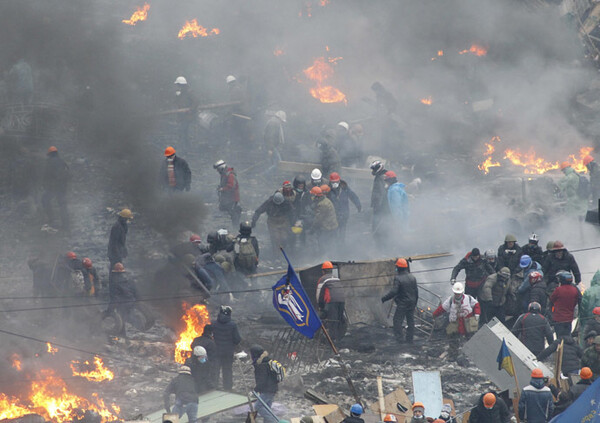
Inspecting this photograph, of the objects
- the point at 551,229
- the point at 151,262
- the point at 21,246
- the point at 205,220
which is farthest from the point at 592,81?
the point at 21,246

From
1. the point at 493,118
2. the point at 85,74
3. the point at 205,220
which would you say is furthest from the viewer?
the point at 85,74

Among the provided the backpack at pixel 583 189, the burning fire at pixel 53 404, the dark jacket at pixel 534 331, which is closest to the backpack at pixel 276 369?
the burning fire at pixel 53 404

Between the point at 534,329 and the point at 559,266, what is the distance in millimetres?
1440

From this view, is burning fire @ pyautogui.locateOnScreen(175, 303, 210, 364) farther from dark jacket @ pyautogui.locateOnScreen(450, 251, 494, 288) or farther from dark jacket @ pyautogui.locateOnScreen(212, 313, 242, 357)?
dark jacket @ pyautogui.locateOnScreen(450, 251, 494, 288)

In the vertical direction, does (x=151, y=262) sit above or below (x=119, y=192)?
below

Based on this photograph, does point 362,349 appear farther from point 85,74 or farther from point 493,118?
point 85,74

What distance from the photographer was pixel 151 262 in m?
19.5

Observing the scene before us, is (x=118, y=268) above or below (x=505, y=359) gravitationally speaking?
above

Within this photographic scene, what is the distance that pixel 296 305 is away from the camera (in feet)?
45.5

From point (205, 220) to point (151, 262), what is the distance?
195 cm

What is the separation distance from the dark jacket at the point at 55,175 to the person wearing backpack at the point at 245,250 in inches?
170

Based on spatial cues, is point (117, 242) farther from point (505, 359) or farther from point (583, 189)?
point (583, 189)

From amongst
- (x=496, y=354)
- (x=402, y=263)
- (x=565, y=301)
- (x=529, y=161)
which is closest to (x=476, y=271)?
(x=402, y=263)

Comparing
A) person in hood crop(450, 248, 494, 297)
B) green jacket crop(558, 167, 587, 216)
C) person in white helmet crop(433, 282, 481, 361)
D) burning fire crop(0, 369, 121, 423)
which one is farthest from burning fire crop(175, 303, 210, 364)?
green jacket crop(558, 167, 587, 216)
